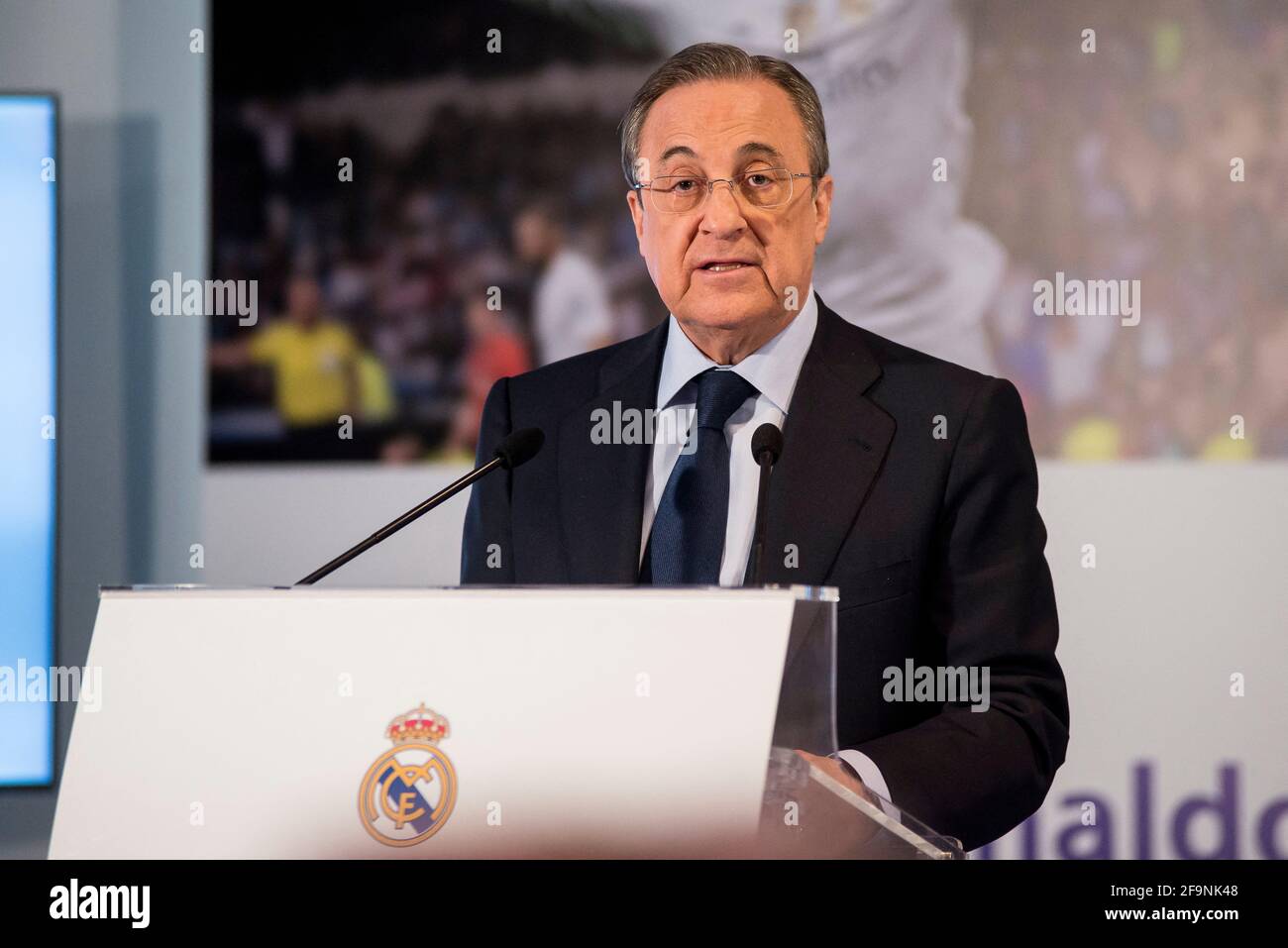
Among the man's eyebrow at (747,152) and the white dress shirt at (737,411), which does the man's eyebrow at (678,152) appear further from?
the white dress shirt at (737,411)

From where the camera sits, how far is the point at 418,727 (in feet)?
3.29

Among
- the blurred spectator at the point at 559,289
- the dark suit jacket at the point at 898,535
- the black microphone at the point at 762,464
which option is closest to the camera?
the black microphone at the point at 762,464

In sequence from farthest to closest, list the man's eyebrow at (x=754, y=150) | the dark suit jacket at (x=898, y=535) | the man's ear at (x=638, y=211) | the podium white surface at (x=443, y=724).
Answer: the man's ear at (x=638, y=211), the man's eyebrow at (x=754, y=150), the dark suit jacket at (x=898, y=535), the podium white surface at (x=443, y=724)

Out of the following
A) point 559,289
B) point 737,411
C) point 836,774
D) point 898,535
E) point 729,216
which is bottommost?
point 836,774

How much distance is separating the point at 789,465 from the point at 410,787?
86cm

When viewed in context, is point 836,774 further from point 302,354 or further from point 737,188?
point 302,354

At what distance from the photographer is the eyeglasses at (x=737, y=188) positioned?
5.75 ft

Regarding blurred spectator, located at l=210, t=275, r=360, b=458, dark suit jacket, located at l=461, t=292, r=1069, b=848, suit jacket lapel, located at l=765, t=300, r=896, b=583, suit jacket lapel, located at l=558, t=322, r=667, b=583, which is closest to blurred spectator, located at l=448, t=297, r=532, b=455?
blurred spectator, located at l=210, t=275, r=360, b=458

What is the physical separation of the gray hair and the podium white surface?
98 centimetres

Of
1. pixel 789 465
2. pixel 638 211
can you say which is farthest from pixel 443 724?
pixel 638 211

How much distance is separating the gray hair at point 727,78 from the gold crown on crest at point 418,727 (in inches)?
40.8

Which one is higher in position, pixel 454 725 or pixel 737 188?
pixel 737 188

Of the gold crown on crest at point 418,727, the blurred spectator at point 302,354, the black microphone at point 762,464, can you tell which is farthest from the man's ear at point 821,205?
the blurred spectator at point 302,354
